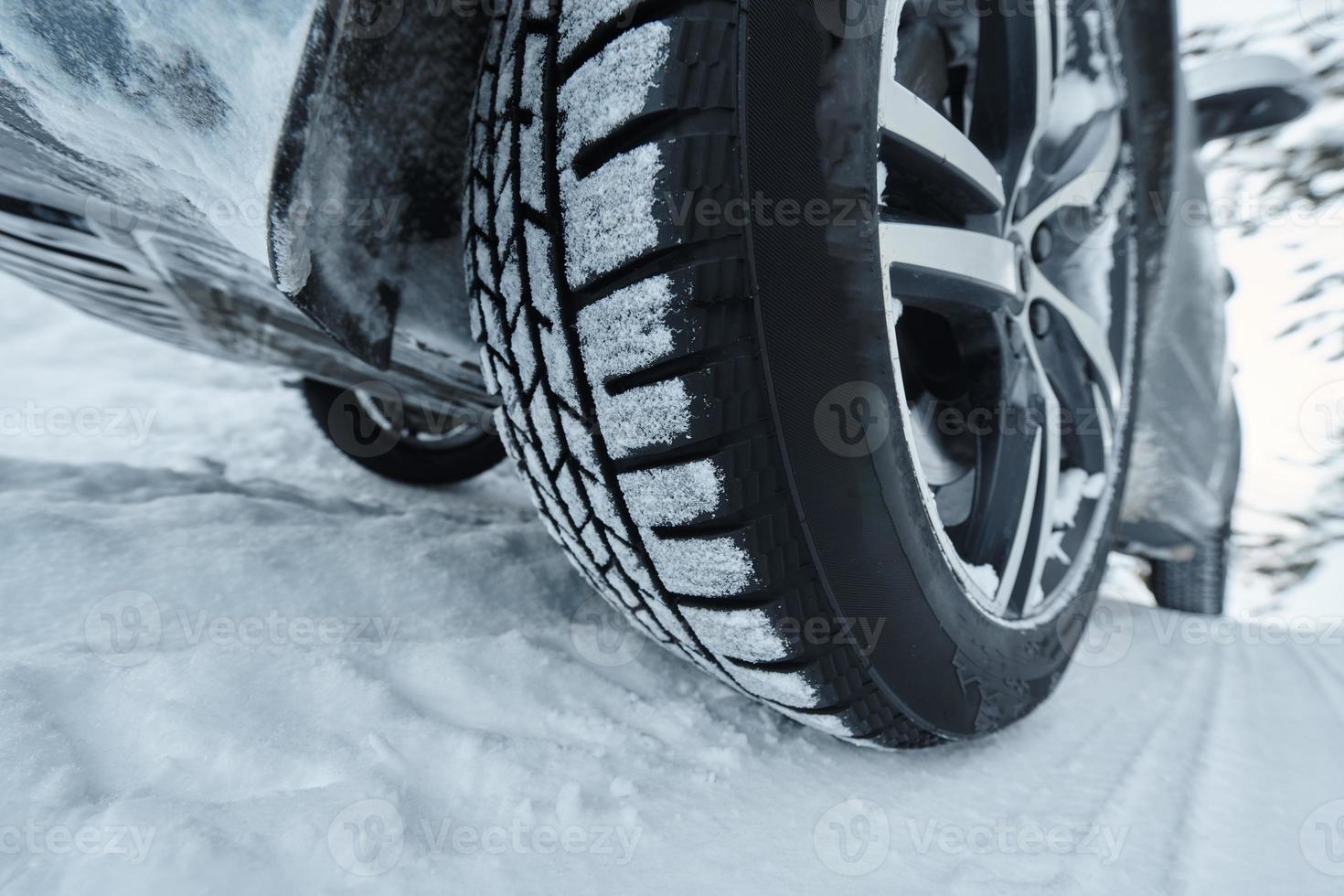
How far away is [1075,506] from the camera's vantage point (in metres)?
1.13

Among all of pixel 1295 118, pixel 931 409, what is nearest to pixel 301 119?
pixel 931 409

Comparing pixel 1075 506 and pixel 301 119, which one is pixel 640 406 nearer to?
pixel 301 119

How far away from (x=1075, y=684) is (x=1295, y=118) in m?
1.34

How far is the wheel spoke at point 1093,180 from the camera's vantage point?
108cm

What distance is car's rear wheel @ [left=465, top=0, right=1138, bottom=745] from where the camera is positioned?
0.55 meters
